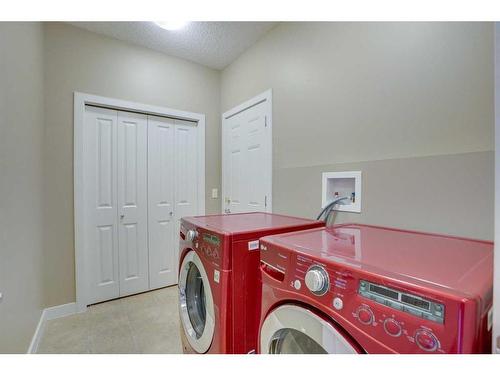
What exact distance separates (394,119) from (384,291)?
1.05 m

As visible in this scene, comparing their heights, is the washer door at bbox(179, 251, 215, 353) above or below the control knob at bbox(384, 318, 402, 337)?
below

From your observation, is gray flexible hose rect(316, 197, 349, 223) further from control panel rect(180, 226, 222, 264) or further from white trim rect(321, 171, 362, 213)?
control panel rect(180, 226, 222, 264)

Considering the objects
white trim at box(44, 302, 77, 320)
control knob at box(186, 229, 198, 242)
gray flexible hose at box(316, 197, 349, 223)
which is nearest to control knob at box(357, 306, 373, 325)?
control knob at box(186, 229, 198, 242)

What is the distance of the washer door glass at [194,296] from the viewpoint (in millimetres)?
1452

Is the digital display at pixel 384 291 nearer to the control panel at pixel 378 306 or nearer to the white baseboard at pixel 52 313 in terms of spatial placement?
the control panel at pixel 378 306

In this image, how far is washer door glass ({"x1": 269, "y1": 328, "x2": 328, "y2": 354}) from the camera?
85 centimetres

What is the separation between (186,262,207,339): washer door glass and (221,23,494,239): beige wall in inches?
34.4

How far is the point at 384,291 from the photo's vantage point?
57cm

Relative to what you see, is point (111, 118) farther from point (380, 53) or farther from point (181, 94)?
point (380, 53)

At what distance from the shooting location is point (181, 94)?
2.73 metres

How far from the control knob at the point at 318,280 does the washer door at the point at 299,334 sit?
8cm

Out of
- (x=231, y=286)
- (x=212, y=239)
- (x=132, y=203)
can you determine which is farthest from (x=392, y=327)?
(x=132, y=203)

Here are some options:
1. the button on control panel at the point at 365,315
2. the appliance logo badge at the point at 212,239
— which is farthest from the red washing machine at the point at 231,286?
the button on control panel at the point at 365,315
